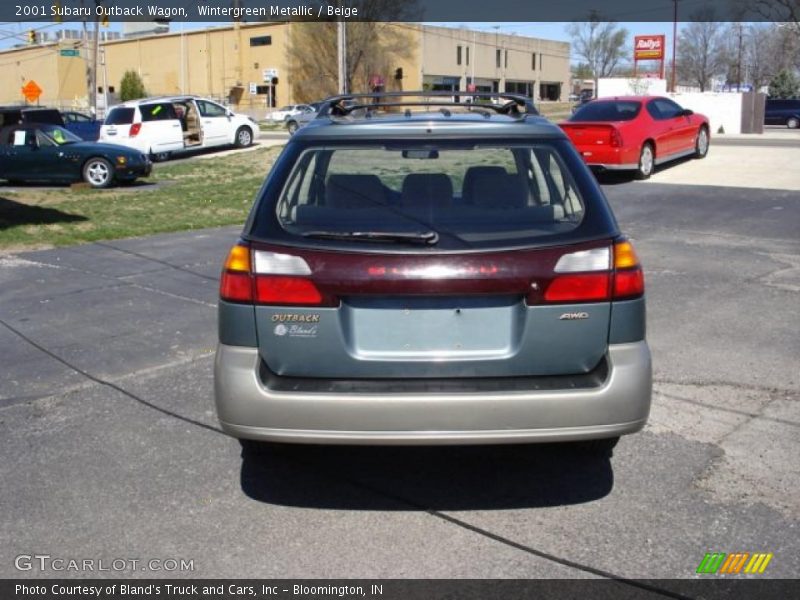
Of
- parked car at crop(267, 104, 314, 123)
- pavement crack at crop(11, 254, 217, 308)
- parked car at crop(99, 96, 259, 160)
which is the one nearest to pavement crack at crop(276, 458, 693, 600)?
pavement crack at crop(11, 254, 217, 308)

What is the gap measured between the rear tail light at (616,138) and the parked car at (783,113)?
31697 mm

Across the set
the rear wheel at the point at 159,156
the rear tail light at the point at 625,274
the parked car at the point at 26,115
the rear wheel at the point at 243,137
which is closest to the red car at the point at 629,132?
the rear wheel at the point at 159,156

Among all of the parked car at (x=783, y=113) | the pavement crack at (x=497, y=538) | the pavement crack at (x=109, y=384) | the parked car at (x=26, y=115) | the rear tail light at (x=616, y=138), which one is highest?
the parked car at (x=783, y=113)

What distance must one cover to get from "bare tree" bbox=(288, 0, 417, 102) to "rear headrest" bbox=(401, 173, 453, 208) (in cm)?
5074

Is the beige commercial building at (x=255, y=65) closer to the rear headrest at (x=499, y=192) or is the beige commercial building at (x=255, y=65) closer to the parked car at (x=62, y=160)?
the parked car at (x=62, y=160)

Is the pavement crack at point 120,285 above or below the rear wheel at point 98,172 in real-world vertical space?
below

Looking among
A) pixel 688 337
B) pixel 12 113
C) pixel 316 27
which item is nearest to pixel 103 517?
pixel 688 337

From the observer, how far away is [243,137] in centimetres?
2708

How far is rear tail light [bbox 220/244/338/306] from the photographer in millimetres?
3574

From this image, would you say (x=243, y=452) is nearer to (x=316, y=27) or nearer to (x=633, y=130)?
(x=633, y=130)

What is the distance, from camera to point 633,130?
55.0ft

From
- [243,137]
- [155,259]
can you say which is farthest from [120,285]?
[243,137]

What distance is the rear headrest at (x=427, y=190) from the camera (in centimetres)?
384

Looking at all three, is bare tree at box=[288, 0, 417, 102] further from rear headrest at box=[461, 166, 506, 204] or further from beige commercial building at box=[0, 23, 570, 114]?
rear headrest at box=[461, 166, 506, 204]
